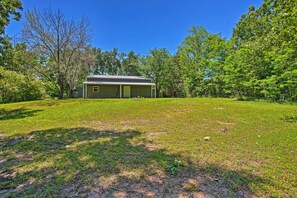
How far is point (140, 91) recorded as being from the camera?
75.0ft

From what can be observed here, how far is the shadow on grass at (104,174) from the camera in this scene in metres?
2.19

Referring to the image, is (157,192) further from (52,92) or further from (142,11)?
(52,92)

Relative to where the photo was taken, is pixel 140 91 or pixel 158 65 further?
pixel 158 65

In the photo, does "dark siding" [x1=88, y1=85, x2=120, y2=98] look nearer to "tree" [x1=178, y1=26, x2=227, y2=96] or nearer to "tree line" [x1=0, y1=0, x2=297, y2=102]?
"tree line" [x1=0, y1=0, x2=297, y2=102]

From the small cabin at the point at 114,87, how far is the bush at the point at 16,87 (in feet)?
17.8

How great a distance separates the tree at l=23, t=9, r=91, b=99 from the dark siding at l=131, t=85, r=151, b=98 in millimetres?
8007

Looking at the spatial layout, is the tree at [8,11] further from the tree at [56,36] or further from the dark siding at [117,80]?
the dark siding at [117,80]

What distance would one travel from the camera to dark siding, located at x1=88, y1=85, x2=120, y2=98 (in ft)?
68.3

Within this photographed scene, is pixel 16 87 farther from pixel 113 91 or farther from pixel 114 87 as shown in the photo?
pixel 114 87

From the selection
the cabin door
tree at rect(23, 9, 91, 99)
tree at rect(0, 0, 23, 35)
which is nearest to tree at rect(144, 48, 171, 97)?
the cabin door

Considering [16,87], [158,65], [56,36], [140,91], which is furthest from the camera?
[158,65]

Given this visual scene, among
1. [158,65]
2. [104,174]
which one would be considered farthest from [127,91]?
[104,174]

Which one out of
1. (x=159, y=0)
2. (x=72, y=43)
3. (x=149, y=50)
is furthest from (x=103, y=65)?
(x=159, y=0)

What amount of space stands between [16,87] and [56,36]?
660 centimetres
